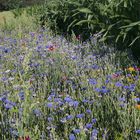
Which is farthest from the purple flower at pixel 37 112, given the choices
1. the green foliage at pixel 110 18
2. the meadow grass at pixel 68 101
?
the green foliage at pixel 110 18

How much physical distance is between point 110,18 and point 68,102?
3061 mm

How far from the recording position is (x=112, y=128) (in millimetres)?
3359

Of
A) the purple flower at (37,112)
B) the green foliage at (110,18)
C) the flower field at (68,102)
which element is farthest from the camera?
the green foliage at (110,18)

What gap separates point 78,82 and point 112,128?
126 cm

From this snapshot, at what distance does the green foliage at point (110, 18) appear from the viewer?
5723mm

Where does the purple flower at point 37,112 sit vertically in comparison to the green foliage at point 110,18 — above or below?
below

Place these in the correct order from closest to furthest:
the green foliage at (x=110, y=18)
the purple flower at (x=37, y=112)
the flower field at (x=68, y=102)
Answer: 1. the flower field at (x=68, y=102)
2. the purple flower at (x=37, y=112)
3. the green foliage at (x=110, y=18)

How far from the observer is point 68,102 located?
3.57m

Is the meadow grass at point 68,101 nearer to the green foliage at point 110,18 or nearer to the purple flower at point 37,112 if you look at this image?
the purple flower at point 37,112

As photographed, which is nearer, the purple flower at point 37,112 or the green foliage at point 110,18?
the purple flower at point 37,112

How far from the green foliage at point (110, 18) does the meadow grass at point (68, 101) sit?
1.59 ft

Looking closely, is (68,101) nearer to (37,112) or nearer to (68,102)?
(68,102)

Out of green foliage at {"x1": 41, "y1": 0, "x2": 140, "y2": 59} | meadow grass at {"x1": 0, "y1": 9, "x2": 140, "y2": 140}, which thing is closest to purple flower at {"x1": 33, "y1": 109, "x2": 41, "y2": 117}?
meadow grass at {"x1": 0, "y1": 9, "x2": 140, "y2": 140}

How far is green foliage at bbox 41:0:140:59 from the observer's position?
5.72 meters
